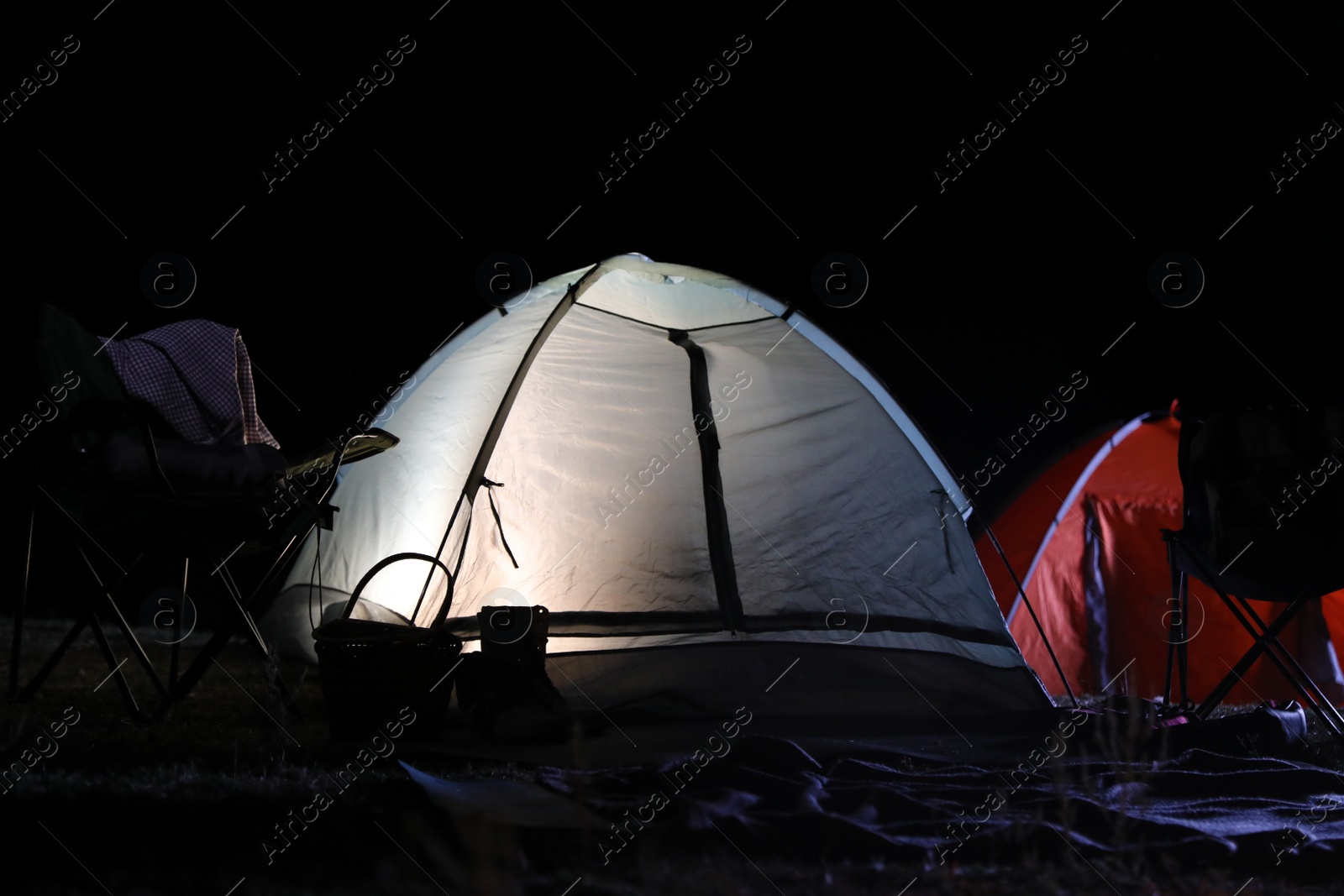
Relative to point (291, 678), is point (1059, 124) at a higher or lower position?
lower

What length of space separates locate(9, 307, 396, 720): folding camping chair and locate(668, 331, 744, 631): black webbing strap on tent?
1253mm

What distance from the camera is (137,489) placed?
93.1 inches

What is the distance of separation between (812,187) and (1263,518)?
323cm

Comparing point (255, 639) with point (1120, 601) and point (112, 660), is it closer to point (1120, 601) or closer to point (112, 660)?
point (112, 660)

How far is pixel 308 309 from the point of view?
5422mm

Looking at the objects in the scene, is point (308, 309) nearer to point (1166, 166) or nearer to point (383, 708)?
point (383, 708)

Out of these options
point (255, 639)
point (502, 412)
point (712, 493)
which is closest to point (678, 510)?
point (712, 493)

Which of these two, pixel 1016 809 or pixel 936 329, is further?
pixel 936 329

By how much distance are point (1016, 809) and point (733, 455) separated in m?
1.71

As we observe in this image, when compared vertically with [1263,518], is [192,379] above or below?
above

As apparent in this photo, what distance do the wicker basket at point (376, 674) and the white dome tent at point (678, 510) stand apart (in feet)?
2.15

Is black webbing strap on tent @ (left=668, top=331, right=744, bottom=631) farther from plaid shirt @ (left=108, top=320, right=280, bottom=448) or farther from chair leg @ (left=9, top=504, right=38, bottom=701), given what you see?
chair leg @ (left=9, top=504, right=38, bottom=701)

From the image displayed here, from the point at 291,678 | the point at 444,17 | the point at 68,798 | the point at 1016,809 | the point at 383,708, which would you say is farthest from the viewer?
the point at 444,17

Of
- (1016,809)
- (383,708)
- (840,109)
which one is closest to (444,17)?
(840,109)
